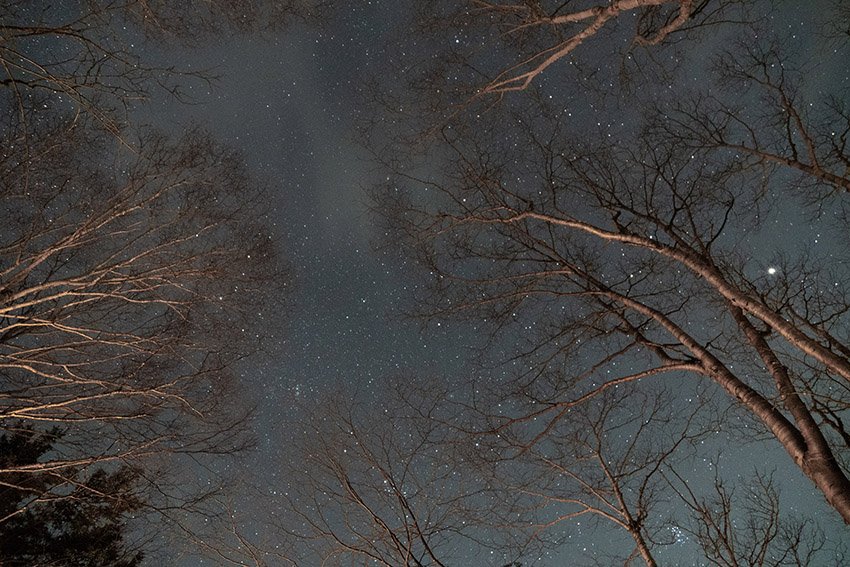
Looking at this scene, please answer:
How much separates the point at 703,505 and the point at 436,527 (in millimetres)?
2920

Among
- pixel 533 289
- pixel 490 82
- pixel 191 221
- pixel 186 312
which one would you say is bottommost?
pixel 186 312

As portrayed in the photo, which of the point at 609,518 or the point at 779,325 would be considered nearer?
the point at 779,325

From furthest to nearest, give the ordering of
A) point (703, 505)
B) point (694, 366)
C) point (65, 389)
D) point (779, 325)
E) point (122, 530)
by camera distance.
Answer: point (122, 530) < point (65, 389) < point (703, 505) < point (694, 366) < point (779, 325)

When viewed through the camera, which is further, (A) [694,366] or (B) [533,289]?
(B) [533,289]

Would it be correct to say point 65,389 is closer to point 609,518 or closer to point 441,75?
point 441,75

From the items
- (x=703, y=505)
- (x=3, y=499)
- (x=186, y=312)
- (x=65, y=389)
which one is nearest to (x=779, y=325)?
(x=703, y=505)

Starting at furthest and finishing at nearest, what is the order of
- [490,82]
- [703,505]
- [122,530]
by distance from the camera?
1. [122,530]
2. [703,505]
3. [490,82]

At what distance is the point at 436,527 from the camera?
17.0ft

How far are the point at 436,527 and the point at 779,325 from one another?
3.90m

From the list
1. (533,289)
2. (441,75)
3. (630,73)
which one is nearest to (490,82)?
(441,75)

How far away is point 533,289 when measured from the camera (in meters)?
5.25

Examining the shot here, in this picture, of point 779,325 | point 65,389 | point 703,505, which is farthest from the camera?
point 65,389

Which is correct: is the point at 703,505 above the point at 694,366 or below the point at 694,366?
below

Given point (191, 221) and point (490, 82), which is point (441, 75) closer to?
point (490, 82)
